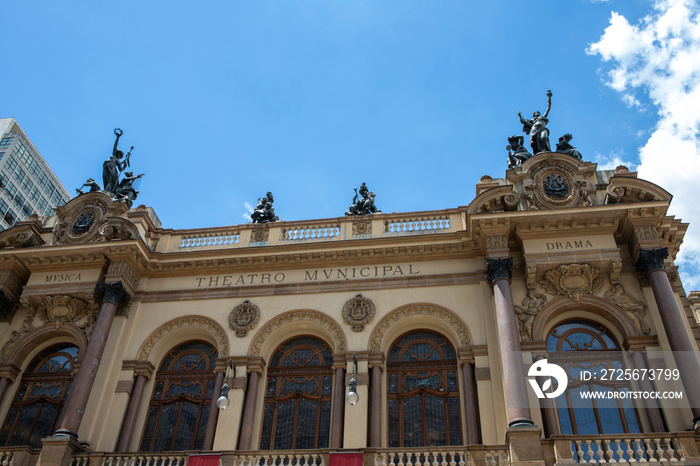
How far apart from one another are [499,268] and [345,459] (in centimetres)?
699

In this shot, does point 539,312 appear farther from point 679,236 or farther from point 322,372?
point 322,372

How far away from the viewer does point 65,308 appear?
2130 centimetres

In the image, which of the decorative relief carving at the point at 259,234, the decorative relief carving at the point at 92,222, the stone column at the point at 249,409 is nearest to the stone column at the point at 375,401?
the stone column at the point at 249,409

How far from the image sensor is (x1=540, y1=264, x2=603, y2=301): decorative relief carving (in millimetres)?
18922

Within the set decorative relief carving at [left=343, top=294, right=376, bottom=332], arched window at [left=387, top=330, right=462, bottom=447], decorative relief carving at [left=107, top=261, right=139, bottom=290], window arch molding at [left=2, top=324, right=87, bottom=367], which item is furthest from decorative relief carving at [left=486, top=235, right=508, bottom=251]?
window arch molding at [left=2, top=324, right=87, bottom=367]

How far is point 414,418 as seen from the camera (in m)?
18.1

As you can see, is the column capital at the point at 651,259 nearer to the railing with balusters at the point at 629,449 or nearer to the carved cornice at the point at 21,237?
the railing with balusters at the point at 629,449

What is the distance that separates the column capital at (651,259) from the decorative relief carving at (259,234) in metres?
11.9

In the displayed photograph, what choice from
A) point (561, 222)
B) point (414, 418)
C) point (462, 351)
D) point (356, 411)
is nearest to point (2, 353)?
point (356, 411)

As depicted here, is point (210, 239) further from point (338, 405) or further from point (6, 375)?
point (338, 405)

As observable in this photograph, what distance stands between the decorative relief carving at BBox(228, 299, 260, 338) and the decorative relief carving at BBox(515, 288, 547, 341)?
7998mm

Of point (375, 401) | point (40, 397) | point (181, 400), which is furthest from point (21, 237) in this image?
point (375, 401)

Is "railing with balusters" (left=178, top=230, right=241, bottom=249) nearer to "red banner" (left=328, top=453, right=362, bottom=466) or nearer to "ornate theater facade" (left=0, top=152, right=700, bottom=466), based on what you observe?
"ornate theater facade" (left=0, top=152, right=700, bottom=466)

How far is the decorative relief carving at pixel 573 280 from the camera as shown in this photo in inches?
745
